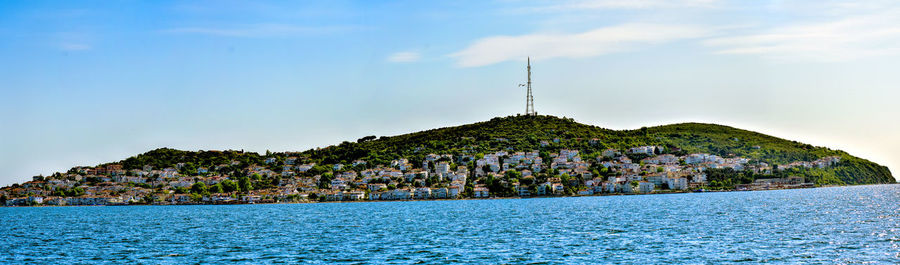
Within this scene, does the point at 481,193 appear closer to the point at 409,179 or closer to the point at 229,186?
the point at 409,179

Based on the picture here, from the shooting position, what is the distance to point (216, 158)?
169625 millimetres

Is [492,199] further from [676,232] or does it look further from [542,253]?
[542,253]

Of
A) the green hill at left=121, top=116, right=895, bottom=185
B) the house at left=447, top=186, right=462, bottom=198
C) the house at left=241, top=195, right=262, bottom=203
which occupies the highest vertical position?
the green hill at left=121, top=116, right=895, bottom=185

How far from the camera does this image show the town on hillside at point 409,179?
126 metres

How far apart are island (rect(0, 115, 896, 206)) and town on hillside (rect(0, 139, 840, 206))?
0.75ft

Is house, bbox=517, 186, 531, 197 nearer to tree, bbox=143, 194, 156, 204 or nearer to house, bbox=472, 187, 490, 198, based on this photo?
house, bbox=472, 187, 490, 198

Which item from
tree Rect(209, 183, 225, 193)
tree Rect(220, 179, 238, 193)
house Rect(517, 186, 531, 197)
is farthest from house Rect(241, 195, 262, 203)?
house Rect(517, 186, 531, 197)

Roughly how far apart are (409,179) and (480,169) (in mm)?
13261

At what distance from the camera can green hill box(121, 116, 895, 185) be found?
517 feet

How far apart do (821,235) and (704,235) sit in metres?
5.69

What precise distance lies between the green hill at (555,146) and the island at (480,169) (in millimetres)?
328

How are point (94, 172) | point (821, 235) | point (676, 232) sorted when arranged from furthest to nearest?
point (94, 172), point (676, 232), point (821, 235)

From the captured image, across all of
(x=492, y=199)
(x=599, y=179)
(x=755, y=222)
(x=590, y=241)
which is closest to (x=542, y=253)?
(x=590, y=241)

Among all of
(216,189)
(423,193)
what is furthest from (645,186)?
(216,189)
